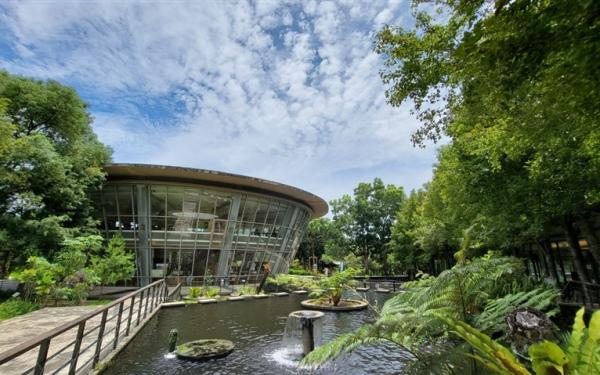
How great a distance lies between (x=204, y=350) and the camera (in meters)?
6.66

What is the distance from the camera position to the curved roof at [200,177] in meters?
19.5

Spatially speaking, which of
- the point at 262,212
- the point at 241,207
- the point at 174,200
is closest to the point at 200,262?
the point at 174,200

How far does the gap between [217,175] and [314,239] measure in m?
29.2

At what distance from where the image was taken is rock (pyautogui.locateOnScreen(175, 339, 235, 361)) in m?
6.30

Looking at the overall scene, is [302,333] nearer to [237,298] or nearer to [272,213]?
[237,298]

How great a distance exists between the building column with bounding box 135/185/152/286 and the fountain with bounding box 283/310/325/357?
17.1m

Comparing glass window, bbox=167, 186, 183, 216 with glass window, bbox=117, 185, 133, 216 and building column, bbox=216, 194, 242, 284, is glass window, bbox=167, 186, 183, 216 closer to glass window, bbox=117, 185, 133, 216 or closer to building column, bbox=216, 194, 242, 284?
glass window, bbox=117, 185, 133, 216

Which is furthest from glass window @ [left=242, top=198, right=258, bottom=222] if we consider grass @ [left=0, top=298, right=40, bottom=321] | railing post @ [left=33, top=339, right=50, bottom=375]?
railing post @ [left=33, top=339, right=50, bottom=375]

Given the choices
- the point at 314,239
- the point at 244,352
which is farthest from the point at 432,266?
the point at 244,352

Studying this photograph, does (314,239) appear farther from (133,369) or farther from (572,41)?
(572,41)

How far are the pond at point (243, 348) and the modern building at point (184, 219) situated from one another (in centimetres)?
972

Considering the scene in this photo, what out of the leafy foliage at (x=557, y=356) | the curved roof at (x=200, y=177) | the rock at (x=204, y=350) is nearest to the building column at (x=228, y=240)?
the curved roof at (x=200, y=177)

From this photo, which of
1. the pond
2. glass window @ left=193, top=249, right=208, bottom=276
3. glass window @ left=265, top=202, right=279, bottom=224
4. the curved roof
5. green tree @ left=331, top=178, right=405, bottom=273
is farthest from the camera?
green tree @ left=331, top=178, right=405, bottom=273

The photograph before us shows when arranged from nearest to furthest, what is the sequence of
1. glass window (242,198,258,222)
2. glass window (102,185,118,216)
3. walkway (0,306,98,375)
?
walkway (0,306,98,375) < glass window (102,185,118,216) < glass window (242,198,258,222)
